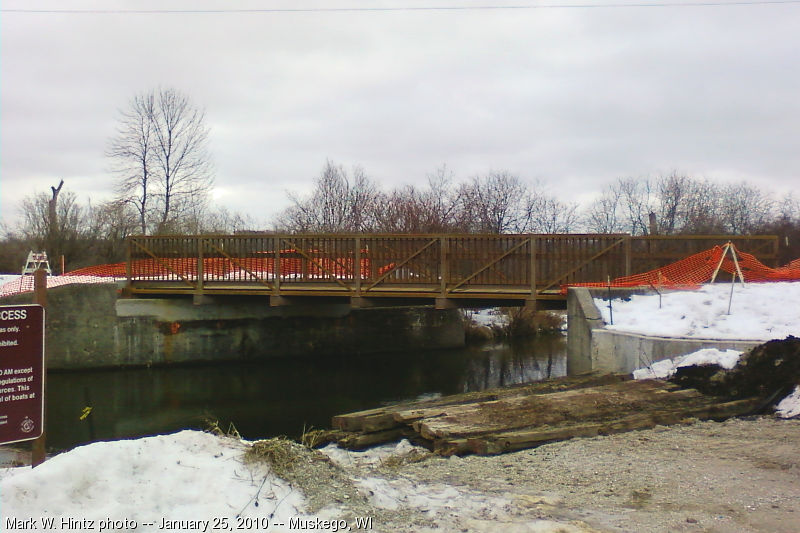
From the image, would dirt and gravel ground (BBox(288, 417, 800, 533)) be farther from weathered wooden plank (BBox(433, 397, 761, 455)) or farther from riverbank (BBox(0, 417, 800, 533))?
weathered wooden plank (BBox(433, 397, 761, 455))

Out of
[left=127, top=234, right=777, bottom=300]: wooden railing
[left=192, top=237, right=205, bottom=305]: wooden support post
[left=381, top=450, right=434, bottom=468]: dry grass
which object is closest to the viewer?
[left=381, top=450, right=434, bottom=468]: dry grass

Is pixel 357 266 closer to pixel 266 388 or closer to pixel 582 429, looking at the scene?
pixel 266 388

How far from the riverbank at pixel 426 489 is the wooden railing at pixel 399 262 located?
979 centimetres

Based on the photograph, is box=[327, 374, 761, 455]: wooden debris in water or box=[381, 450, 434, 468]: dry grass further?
box=[327, 374, 761, 455]: wooden debris in water

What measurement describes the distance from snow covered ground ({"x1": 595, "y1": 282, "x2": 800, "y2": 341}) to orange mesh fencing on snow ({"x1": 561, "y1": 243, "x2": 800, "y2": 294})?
49.8 inches

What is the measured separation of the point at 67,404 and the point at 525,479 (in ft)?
49.0

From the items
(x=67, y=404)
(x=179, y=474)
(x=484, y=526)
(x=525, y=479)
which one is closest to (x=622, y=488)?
(x=525, y=479)

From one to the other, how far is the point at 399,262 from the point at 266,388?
569cm

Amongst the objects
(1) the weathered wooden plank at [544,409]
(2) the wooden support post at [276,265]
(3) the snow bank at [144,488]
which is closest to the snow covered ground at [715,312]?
(1) the weathered wooden plank at [544,409]

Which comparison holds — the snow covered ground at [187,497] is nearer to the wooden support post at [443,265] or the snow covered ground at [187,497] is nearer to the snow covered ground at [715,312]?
the snow covered ground at [715,312]

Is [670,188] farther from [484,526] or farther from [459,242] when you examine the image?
[484,526]

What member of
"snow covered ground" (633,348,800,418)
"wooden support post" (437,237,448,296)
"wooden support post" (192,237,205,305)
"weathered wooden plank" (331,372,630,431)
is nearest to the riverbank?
"weathered wooden plank" (331,372,630,431)

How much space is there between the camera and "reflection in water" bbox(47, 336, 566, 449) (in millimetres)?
15086

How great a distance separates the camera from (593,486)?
611 centimetres
